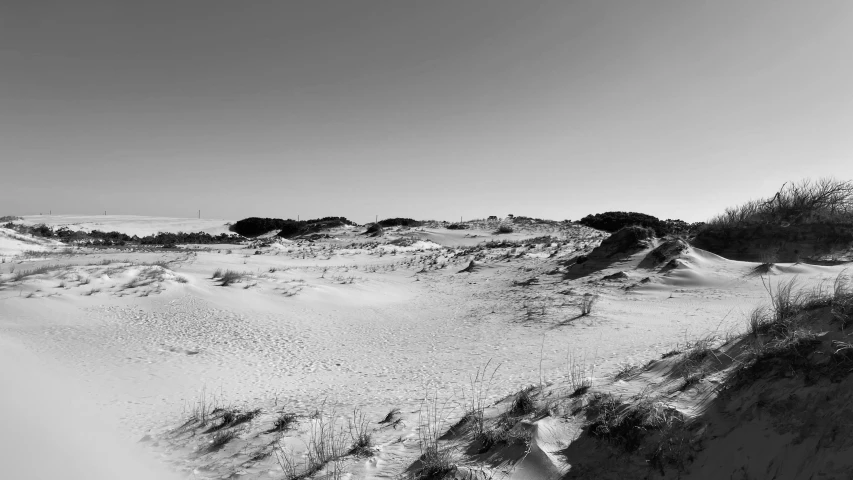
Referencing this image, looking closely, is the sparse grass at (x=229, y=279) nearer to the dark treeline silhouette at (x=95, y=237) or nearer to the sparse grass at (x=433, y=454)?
the sparse grass at (x=433, y=454)

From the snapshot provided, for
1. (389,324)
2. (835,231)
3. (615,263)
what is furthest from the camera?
(615,263)

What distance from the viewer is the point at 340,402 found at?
5137mm

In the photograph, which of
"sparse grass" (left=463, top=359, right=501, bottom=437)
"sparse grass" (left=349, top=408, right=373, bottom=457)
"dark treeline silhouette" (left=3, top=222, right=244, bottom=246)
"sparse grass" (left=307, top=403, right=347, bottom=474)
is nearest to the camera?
"sparse grass" (left=307, top=403, right=347, bottom=474)

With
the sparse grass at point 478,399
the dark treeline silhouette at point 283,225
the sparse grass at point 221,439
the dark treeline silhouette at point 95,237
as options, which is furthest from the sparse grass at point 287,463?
the dark treeline silhouette at point 283,225

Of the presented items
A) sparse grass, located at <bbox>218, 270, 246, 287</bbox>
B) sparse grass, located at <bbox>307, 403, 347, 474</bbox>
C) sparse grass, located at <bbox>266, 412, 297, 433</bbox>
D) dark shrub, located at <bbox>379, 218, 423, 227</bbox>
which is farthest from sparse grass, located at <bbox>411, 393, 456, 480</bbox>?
dark shrub, located at <bbox>379, 218, 423, 227</bbox>

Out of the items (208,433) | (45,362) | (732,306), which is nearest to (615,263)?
(732,306)

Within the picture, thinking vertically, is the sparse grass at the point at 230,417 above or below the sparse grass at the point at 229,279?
below

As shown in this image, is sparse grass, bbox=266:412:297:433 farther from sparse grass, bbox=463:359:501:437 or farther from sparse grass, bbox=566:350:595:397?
sparse grass, bbox=566:350:595:397

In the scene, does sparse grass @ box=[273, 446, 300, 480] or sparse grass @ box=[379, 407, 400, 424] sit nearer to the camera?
sparse grass @ box=[273, 446, 300, 480]

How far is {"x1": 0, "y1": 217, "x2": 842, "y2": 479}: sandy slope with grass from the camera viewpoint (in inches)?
143

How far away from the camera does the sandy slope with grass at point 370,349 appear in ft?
11.9

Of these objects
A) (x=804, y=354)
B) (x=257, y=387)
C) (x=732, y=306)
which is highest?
(x=804, y=354)

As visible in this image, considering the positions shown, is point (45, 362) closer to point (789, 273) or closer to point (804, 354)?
point (804, 354)

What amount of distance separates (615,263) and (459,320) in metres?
7.12
